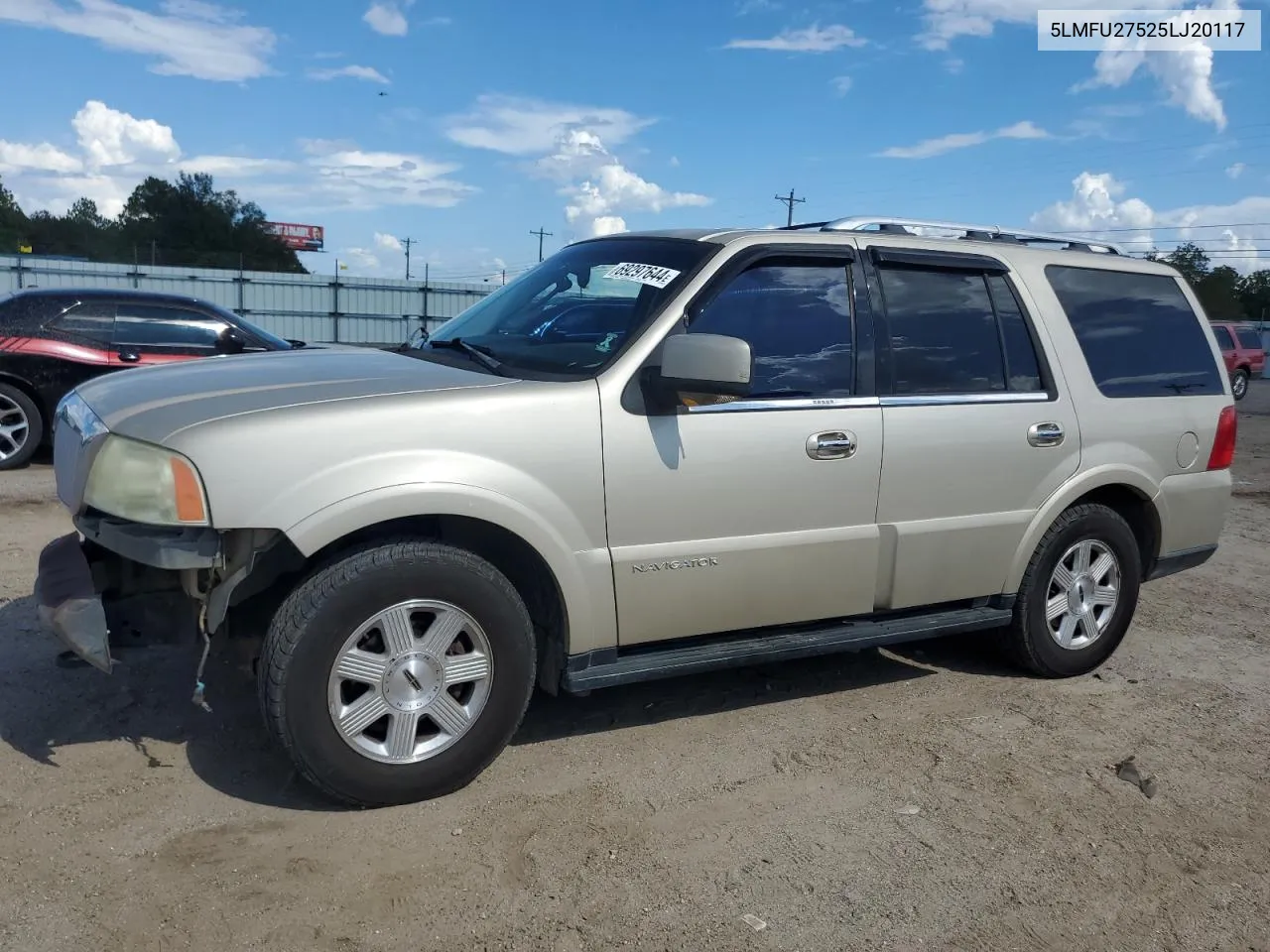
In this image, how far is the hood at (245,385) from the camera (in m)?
3.24

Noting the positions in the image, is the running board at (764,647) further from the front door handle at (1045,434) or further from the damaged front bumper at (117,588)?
the damaged front bumper at (117,588)

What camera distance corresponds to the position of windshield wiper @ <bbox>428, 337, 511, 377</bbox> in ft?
12.6

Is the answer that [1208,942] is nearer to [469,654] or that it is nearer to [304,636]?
[469,654]

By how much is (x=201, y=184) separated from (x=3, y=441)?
68908 millimetres

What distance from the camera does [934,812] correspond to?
358 centimetres

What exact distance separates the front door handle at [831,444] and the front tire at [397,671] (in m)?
1.26

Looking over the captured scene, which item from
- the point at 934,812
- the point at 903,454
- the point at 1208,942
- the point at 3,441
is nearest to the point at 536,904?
the point at 934,812

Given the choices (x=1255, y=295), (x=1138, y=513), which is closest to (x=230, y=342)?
(x=1138, y=513)

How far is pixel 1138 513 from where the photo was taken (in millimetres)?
5203

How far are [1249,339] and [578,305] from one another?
30.8 metres

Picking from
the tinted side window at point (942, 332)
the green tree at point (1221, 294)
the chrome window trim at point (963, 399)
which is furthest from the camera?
the green tree at point (1221, 294)

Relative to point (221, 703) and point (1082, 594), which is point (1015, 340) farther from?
point (221, 703)

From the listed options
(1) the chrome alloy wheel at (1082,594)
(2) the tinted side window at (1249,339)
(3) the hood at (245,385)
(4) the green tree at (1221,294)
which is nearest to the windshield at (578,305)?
(3) the hood at (245,385)

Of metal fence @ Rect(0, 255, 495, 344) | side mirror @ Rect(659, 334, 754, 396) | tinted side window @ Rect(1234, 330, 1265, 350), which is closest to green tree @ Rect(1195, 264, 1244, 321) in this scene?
tinted side window @ Rect(1234, 330, 1265, 350)
